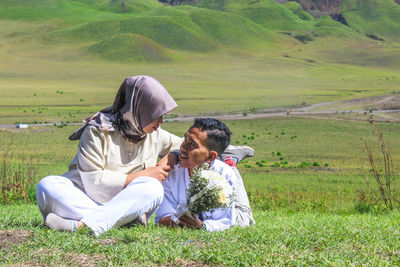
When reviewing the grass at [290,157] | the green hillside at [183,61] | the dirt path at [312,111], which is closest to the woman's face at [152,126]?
the grass at [290,157]

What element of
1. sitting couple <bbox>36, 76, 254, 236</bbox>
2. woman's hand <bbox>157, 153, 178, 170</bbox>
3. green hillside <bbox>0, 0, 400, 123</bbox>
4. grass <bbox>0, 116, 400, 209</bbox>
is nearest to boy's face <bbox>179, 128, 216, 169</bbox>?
sitting couple <bbox>36, 76, 254, 236</bbox>

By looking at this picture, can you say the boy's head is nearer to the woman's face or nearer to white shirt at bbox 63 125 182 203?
the woman's face

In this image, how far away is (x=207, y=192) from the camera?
4059 mm

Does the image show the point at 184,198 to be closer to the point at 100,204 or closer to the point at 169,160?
the point at 169,160

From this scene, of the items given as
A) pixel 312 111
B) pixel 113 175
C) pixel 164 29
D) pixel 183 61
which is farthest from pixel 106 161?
pixel 164 29

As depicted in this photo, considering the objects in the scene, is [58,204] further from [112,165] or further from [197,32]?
[197,32]

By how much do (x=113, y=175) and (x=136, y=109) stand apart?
0.56m

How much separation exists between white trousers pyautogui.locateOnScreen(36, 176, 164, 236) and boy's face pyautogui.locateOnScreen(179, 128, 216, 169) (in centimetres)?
33

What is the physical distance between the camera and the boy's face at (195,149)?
4.49 m

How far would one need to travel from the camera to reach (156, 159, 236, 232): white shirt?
4562 mm

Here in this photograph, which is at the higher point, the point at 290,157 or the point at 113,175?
the point at 113,175

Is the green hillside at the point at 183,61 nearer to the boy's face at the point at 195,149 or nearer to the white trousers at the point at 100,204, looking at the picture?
the white trousers at the point at 100,204

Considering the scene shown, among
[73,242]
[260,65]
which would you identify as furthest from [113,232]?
[260,65]

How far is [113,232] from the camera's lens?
417cm
